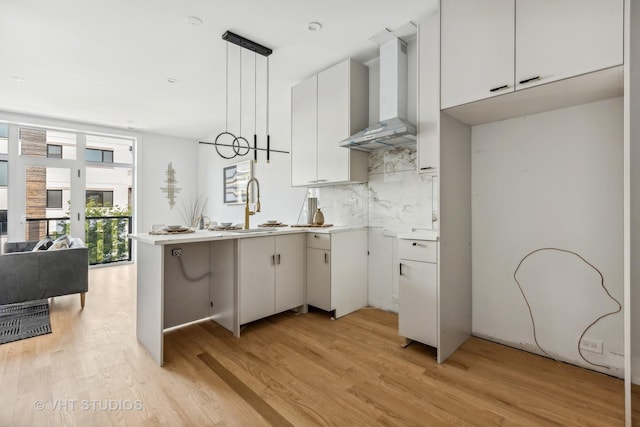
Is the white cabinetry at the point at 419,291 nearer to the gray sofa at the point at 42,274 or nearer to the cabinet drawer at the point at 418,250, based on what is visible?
the cabinet drawer at the point at 418,250

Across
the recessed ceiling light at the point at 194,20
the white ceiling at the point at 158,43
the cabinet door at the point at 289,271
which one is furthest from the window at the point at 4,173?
the cabinet door at the point at 289,271

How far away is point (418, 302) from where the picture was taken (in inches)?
91.6

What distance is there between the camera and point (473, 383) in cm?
192

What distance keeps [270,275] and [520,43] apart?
2.52 m

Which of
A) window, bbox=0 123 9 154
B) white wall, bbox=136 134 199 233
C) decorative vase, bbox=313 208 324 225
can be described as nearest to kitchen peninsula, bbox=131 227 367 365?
decorative vase, bbox=313 208 324 225

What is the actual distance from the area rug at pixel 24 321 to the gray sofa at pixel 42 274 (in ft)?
0.62

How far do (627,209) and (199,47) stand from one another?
3.41m

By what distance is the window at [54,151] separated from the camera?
211 inches

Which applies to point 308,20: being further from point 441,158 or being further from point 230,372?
point 230,372

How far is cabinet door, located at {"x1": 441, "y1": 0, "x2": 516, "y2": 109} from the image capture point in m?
1.86

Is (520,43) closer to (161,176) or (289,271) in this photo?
(289,271)

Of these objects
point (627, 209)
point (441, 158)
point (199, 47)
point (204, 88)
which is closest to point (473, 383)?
point (627, 209)

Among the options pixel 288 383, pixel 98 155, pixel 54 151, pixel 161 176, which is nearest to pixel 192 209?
pixel 161 176

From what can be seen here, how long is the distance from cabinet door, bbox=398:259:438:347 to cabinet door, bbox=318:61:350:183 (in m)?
1.21
